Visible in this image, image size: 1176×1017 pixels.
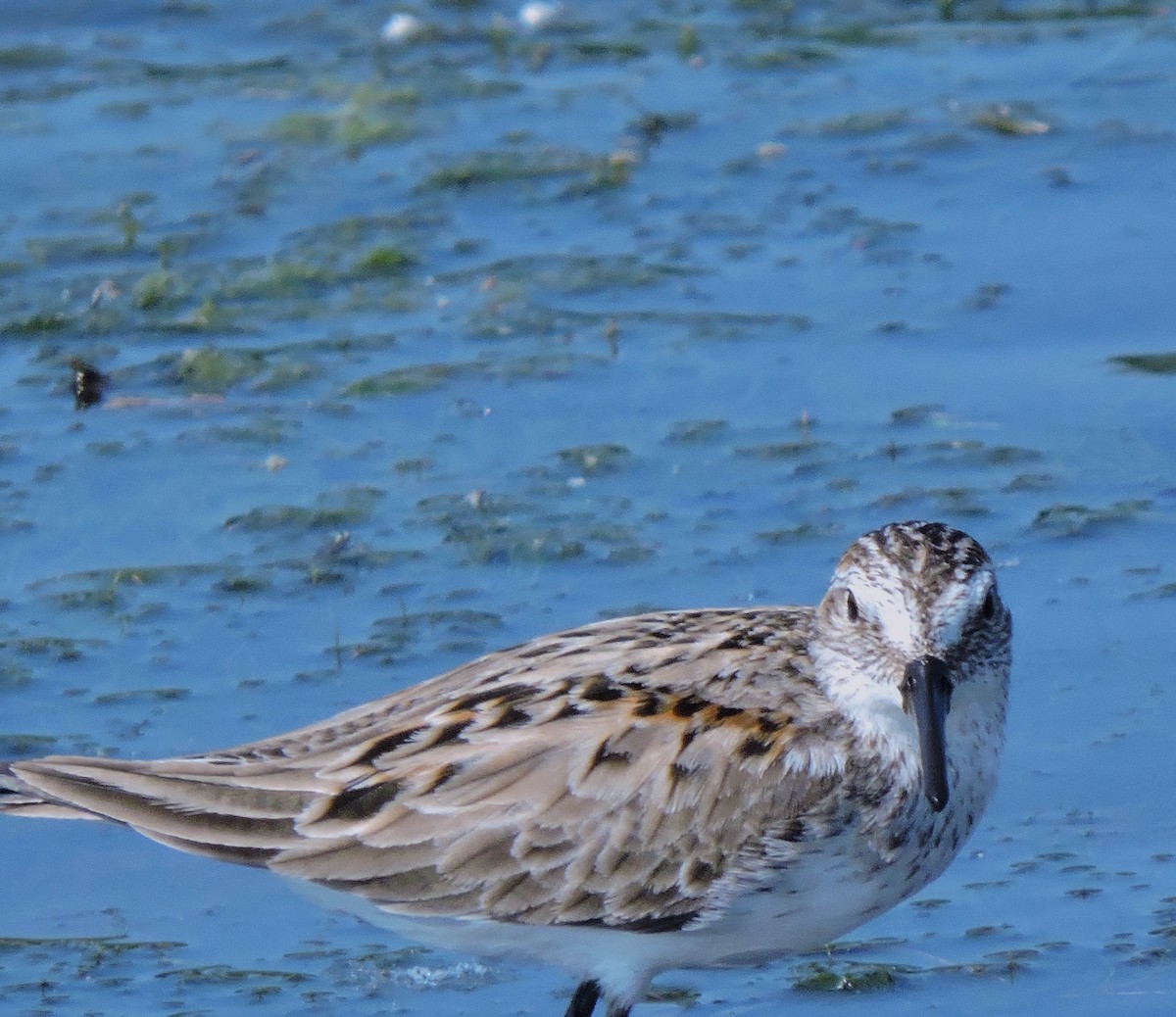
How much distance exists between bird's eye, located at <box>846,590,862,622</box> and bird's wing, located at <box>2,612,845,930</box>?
0.27 m

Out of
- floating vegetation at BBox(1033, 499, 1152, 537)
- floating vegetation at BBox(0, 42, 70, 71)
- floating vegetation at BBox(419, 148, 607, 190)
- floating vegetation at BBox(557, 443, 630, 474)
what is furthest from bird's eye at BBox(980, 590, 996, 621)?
floating vegetation at BBox(0, 42, 70, 71)

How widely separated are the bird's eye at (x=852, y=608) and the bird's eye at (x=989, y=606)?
14.1 inches

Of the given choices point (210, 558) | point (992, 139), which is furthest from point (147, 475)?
point (992, 139)

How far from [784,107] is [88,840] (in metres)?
6.94

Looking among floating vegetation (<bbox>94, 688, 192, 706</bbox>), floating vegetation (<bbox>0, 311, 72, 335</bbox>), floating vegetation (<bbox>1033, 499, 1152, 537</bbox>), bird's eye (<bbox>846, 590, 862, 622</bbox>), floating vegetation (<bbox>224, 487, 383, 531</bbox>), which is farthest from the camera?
floating vegetation (<bbox>0, 311, 72, 335</bbox>)

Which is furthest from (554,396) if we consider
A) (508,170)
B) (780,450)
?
(508,170)

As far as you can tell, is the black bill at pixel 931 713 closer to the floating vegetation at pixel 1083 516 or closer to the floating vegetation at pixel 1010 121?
the floating vegetation at pixel 1083 516

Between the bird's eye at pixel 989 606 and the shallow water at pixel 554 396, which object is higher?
the bird's eye at pixel 989 606

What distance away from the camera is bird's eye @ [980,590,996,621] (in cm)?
679

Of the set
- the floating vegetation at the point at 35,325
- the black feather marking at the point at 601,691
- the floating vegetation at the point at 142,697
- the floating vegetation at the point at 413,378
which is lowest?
the floating vegetation at the point at 142,697

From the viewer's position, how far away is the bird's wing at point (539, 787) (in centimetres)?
700

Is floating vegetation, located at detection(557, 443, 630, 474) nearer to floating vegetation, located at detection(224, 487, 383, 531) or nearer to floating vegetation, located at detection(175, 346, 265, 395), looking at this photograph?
floating vegetation, located at detection(224, 487, 383, 531)

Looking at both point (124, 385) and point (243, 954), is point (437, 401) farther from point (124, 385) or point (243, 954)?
point (243, 954)

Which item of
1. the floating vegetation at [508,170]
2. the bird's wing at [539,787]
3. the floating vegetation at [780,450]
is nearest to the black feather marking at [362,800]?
the bird's wing at [539,787]
